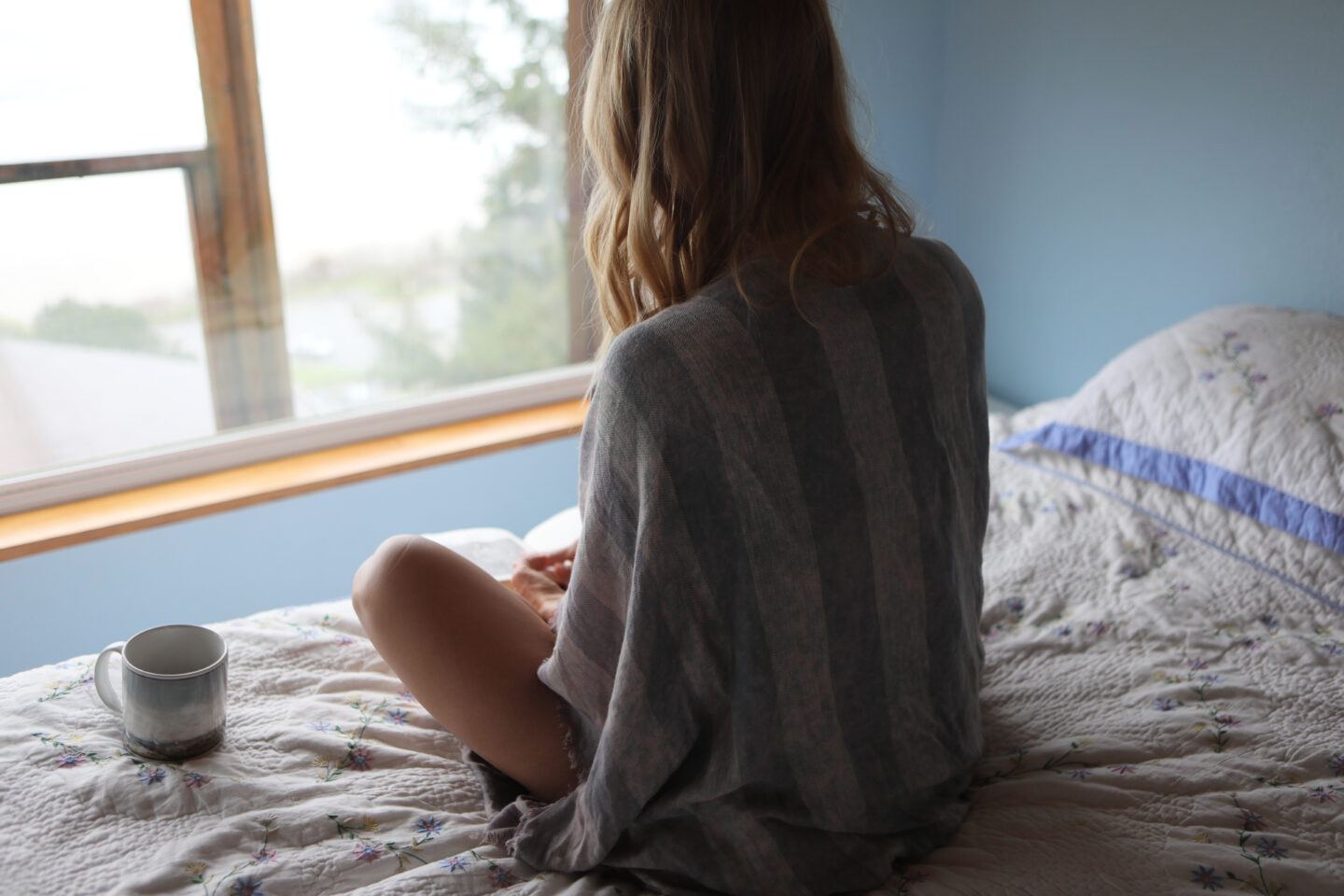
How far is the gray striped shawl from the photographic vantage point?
3.03 feet

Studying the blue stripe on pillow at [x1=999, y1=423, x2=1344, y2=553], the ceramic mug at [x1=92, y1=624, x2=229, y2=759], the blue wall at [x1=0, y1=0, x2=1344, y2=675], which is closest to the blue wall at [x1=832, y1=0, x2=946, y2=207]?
the blue wall at [x1=0, y1=0, x2=1344, y2=675]

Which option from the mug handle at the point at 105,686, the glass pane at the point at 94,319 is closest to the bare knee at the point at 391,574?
the mug handle at the point at 105,686

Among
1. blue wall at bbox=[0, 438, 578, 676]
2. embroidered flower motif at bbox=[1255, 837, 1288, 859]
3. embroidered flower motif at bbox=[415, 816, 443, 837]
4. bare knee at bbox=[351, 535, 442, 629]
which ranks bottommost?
blue wall at bbox=[0, 438, 578, 676]

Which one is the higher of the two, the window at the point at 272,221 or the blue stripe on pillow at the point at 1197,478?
the window at the point at 272,221

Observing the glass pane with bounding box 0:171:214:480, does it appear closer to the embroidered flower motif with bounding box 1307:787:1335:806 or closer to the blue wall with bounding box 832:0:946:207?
the blue wall with bounding box 832:0:946:207

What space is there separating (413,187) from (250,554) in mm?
721

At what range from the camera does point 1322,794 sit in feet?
3.51

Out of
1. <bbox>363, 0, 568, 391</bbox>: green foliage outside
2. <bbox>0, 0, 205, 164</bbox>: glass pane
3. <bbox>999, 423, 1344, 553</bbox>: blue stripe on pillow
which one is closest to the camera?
<bbox>999, 423, 1344, 553</bbox>: blue stripe on pillow

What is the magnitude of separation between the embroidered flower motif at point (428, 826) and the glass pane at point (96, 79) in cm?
125

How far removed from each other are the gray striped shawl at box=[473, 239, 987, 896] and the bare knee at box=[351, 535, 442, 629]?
0.50 feet

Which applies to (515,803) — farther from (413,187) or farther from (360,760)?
(413,187)

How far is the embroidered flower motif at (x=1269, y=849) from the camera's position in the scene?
3.27ft

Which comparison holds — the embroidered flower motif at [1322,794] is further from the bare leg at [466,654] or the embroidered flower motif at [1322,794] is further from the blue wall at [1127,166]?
the blue wall at [1127,166]

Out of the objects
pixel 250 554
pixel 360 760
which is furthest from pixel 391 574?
Result: pixel 250 554
